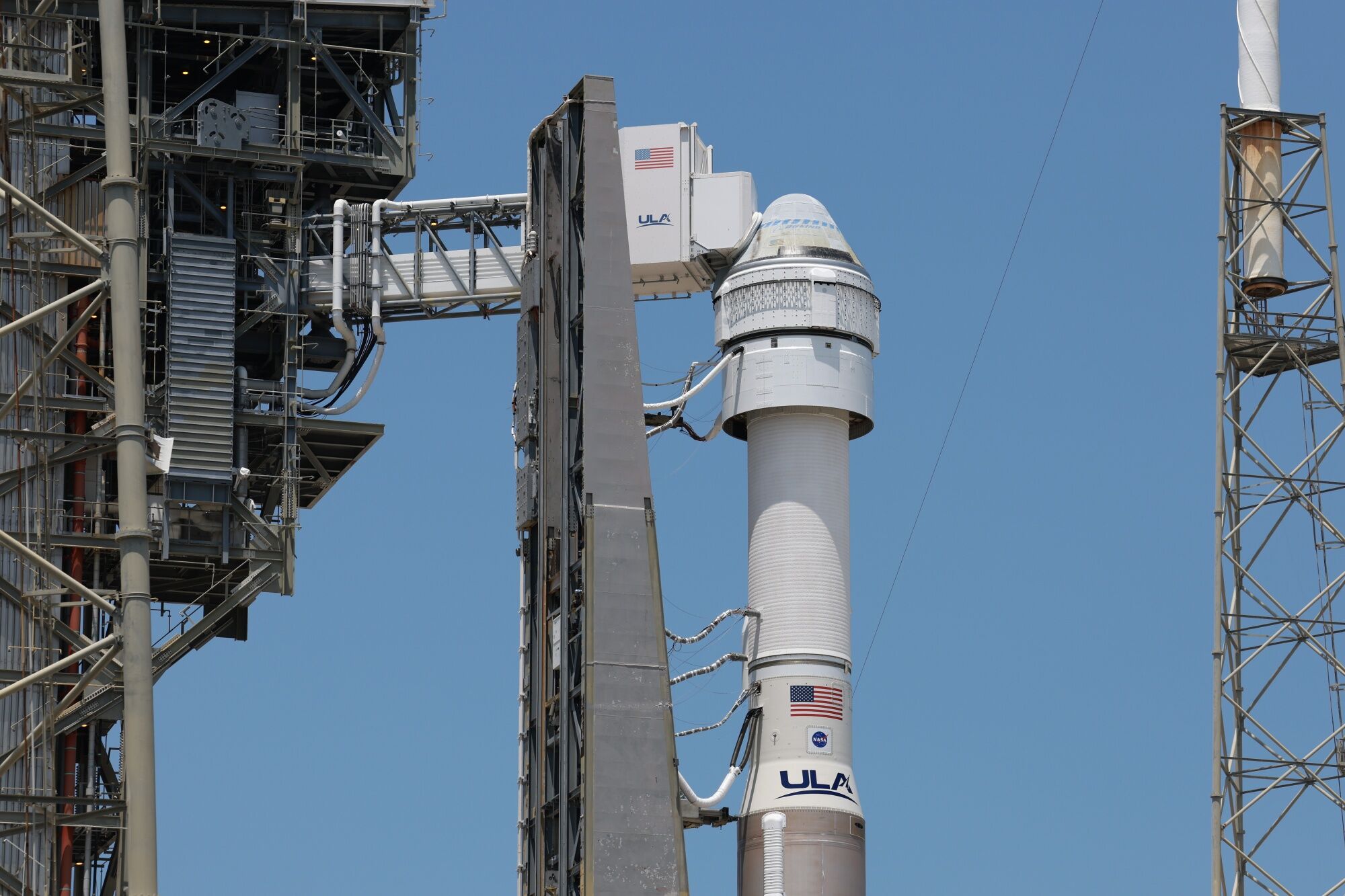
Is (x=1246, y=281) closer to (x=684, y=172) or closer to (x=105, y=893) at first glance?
(x=684, y=172)

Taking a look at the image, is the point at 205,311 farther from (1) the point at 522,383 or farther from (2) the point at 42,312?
(2) the point at 42,312

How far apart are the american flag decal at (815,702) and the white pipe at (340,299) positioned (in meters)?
13.7

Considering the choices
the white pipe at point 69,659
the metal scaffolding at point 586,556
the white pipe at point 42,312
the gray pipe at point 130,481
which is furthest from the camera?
the metal scaffolding at point 586,556

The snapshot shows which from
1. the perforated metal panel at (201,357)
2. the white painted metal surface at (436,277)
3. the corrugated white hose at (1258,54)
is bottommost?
the perforated metal panel at (201,357)

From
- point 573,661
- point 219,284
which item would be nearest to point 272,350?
point 219,284

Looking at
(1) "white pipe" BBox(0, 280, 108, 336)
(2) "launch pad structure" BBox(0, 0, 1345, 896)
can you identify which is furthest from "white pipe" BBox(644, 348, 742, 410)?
(1) "white pipe" BBox(0, 280, 108, 336)

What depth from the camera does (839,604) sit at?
45469mm

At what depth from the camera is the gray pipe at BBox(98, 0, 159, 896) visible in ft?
87.7

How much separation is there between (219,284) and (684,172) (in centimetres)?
979

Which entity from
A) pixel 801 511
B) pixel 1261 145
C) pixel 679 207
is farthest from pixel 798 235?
pixel 1261 145

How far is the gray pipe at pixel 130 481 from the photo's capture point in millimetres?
26719

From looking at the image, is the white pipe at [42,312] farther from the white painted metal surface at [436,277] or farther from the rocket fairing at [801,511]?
the white painted metal surface at [436,277]

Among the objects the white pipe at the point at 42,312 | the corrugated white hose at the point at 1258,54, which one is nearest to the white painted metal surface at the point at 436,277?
the corrugated white hose at the point at 1258,54

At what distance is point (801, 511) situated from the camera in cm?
4559
